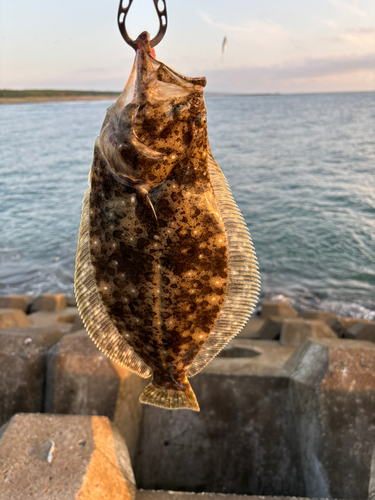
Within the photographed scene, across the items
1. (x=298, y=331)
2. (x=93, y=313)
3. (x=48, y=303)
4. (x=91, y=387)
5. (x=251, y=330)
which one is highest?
(x=93, y=313)

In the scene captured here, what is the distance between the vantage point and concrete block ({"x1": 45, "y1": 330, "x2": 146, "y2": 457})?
4410 millimetres

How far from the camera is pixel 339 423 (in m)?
4.07

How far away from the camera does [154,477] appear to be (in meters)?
4.74

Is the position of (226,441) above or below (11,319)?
above

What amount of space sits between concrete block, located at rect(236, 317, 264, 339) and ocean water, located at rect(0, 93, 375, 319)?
3.71 meters

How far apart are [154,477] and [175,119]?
4.37 metres

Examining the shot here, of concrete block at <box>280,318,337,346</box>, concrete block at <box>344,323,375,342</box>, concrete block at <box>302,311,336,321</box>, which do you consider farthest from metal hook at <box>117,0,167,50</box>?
concrete block at <box>302,311,336,321</box>

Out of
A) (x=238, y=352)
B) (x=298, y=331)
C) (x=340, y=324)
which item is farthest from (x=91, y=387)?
(x=340, y=324)

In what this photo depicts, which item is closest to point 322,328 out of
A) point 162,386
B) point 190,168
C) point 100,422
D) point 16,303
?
point 100,422

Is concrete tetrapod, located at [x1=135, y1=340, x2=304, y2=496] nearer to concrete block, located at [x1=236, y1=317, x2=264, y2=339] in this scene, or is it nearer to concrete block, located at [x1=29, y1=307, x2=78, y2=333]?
concrete block, located at [x1=236, y1=317, x2=264, y2=339]

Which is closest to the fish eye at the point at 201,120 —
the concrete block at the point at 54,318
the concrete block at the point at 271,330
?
the concrete block at the point at 271,330

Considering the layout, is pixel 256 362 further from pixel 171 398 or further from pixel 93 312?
pixel 93 312

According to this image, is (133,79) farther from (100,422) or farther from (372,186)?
(372,186)

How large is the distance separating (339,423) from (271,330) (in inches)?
156
